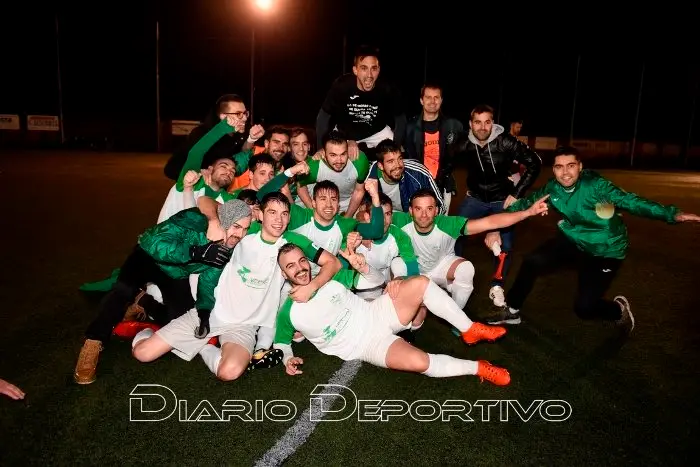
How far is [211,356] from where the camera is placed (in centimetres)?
446

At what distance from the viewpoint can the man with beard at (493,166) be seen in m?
6.16

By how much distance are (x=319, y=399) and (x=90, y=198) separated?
10.5 meters

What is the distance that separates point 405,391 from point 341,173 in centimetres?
284

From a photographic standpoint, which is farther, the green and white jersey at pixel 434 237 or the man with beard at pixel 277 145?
the man with beard at pixel 277 145

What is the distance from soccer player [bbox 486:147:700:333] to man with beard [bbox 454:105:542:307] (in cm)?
56

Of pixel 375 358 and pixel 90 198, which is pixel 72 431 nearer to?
pixel 375 358

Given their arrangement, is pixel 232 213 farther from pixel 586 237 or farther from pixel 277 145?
pixel 586 237

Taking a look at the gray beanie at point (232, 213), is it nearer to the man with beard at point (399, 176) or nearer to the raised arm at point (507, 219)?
the man with beard at point (399, 176)

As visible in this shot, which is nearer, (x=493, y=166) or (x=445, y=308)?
(x=445, y=308)

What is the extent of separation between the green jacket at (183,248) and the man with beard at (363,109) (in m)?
2.36

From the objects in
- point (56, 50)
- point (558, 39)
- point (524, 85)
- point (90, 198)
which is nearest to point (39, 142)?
point (56, 50)

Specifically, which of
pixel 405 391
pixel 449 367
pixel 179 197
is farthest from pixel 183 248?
pixel 449 367

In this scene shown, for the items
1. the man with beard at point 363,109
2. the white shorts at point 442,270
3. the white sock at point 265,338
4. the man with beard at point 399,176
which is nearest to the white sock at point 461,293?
the white shorts at point 442,270

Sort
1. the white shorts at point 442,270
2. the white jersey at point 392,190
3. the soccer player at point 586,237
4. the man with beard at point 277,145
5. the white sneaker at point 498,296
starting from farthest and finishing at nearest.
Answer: the man with beard at point 277,145 → the white jersey at point 392,190 → the white sneaker at point 498,296 → the white shorts at point 442,270 → the soccer player at point 586,237
